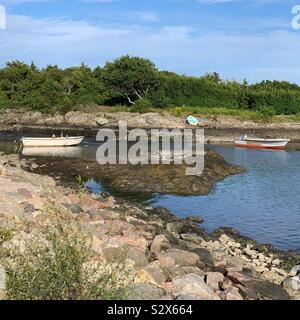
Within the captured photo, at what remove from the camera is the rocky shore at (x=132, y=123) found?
71.4 metres

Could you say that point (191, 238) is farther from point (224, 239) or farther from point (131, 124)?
point (131, 124)

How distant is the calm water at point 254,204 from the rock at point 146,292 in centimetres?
974

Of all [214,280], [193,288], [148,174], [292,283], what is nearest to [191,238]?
[292,283]

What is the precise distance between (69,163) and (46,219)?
85.1 feet

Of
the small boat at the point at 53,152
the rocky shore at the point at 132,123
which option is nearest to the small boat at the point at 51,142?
the small boat at the point at 53,152

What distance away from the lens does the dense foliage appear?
8656cm

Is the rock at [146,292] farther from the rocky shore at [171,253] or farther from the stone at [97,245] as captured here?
the stone at [97,245]

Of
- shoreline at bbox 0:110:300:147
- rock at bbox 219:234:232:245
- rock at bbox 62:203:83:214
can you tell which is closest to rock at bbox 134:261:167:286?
rock at bbox 62:203:83:214

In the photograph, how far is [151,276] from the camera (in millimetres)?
11445

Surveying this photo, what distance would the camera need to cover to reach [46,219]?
13.4 meters

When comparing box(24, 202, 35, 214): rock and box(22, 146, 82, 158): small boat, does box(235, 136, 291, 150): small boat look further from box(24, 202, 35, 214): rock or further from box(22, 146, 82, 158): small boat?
box(24, 202, 35, 214): rock

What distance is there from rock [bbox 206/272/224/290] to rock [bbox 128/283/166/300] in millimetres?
1689

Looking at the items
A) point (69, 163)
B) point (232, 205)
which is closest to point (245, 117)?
point (69, 163)
